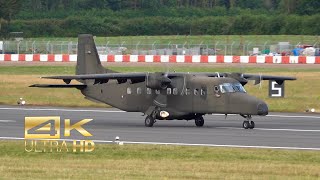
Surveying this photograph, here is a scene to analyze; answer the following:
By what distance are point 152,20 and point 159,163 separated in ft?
264

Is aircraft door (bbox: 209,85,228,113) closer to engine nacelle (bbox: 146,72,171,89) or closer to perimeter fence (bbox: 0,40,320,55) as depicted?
engine nacelle (bbox: 146,72,171,89)

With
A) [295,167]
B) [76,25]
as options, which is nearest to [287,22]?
[76,25]

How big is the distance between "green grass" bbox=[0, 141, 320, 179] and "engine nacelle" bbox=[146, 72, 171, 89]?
336 inches

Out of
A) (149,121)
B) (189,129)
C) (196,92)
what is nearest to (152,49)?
(149,121)

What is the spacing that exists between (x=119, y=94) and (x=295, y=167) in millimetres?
16564

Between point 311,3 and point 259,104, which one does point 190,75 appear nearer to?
point 259,104

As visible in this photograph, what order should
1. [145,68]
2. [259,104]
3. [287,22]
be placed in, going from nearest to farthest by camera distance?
1. [259,104]
2. [145,68]
3. [287,22]

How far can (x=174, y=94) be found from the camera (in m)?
40.9

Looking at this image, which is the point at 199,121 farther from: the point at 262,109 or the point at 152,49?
the point at 152,49

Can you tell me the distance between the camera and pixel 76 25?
106 metres

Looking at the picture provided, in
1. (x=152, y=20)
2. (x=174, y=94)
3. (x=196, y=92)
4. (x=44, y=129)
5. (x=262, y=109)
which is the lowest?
(x=44, y=129)

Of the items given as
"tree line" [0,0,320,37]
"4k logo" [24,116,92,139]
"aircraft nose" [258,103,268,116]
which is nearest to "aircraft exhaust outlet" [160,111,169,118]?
"aircraft nose" [258,103,268,116]

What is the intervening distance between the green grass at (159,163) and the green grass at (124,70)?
19.6 metres

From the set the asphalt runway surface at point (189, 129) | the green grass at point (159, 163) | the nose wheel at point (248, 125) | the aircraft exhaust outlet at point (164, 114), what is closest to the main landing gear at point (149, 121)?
the asphalt runway surface at point (189, 129)
